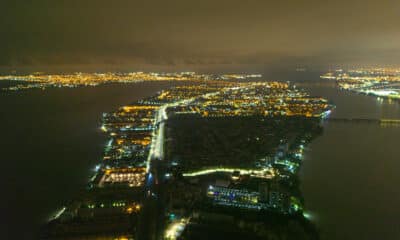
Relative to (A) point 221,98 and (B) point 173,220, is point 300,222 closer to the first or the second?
(B) point 173,220

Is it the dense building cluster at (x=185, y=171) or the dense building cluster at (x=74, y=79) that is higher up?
the dense building cluster at (x=74, y=79)

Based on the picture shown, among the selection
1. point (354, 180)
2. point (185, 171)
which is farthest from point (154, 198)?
point (354, 180)

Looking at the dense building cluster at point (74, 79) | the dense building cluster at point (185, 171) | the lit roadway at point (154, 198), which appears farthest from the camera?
the dense building cluster at point (74, 79)

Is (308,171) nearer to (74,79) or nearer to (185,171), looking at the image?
(185,171)

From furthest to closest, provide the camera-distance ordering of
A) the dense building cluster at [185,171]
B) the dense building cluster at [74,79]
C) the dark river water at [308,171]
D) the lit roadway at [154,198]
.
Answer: the dense building cluster at [74,79] < the dark river water at [308,171] < the dense building cluster at [185,171] < the lit roadway at [154,198]

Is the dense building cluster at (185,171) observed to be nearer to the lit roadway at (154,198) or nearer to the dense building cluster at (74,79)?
the lit roadway at (154,198)

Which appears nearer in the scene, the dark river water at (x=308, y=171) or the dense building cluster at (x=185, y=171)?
the dense building cluster at (x=185, y=171)

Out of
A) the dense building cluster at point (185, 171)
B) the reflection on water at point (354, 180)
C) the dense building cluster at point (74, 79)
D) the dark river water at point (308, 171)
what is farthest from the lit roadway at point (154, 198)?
the dense building cluster at point (74, 79)

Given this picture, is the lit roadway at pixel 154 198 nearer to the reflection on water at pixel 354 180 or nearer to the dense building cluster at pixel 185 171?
the dense building cluster at pixel 185 171

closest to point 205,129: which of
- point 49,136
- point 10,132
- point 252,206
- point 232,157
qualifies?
point 232,157
